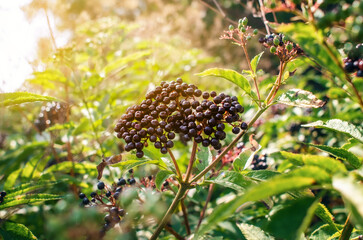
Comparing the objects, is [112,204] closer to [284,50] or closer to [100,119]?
[100,119]

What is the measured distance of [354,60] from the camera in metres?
1.28

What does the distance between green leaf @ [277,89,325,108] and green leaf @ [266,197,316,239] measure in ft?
1.87

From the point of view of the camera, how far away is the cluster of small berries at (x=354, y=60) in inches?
47.6

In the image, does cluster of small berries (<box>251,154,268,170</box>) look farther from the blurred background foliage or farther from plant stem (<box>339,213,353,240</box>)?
plant stem (<box>339,213,353,240</box>)

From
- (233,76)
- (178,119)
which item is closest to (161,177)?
(178,119)

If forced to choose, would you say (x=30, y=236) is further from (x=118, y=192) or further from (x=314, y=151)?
(x=314, y=151)

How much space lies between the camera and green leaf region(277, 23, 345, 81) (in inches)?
32.0

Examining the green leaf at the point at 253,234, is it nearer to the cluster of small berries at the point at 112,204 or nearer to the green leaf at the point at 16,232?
the cluster of small berries at the point at 112,204

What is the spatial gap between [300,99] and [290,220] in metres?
0.70

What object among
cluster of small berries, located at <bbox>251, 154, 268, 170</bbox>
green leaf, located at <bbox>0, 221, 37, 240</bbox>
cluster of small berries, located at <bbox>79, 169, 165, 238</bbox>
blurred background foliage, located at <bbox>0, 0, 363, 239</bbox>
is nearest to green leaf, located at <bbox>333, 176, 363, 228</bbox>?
blurred background foliage, located at <bbox>0, 0, 363, 239</bbox>

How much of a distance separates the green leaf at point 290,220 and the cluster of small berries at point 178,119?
23.1 inches

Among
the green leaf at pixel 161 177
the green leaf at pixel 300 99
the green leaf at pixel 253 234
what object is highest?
the green leaf at pixel 300 99

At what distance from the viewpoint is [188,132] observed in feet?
4.42

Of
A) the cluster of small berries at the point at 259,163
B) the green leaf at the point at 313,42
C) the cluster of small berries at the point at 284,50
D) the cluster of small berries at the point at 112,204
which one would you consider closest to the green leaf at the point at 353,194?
the green leaf at the point at 313,42
